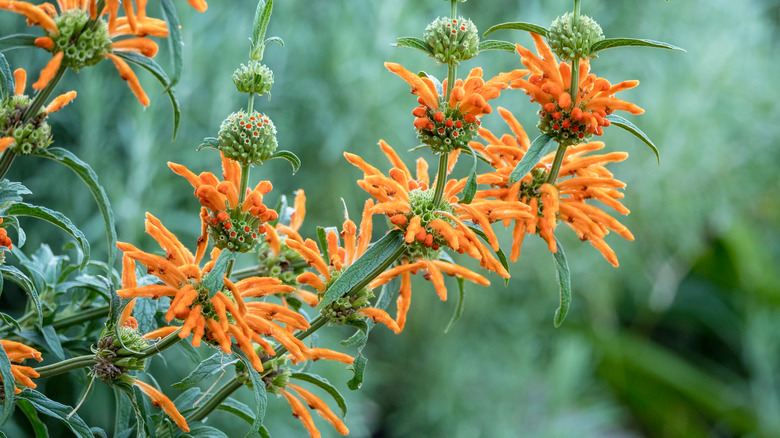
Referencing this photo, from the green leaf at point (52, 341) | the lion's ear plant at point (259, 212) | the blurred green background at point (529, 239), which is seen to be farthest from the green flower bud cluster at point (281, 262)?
the blurred green background at point (529, 239)

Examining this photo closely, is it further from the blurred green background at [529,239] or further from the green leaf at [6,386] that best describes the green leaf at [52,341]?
the blurred green background at [529,239]

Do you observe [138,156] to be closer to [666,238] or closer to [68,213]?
[68,213]

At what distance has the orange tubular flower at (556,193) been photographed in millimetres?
407

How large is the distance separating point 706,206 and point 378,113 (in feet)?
4.01

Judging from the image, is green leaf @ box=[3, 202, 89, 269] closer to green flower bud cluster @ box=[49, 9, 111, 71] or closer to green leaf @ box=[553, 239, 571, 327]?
green flower bud cluster @ box=[49, 9, 111, 71]

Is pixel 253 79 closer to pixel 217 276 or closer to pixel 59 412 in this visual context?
pixel 217 276

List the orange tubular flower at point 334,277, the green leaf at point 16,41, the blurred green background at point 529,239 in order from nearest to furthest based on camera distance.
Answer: the green leaf at point 16,41, the orange tubular flower at point 334,277, the blurred green background at point 529,239

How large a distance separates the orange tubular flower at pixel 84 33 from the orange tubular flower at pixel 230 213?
0.19ft

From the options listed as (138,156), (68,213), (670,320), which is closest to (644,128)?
(670,320)

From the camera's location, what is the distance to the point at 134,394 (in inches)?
14.7

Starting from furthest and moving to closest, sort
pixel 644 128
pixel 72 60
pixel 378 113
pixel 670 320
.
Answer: pixel 670 320
pixel 644 128
pixel 378 113
pixel 72 60

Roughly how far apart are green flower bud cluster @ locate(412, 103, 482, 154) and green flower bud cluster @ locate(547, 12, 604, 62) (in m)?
0.06

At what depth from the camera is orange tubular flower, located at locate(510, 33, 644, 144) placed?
38 centimetres

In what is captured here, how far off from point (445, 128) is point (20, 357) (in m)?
0.26
